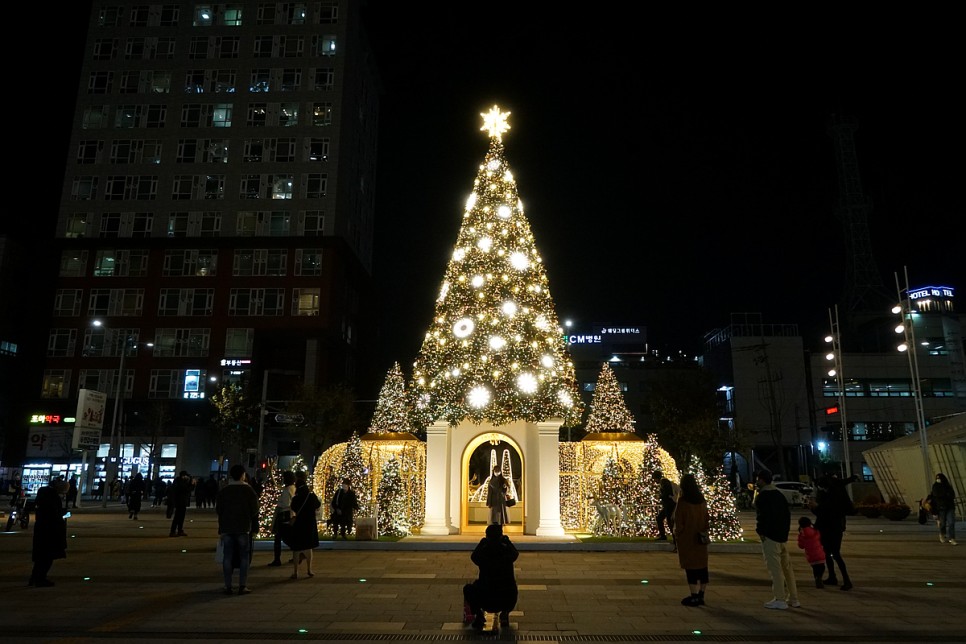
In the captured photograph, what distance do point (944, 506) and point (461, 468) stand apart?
42.7 ft

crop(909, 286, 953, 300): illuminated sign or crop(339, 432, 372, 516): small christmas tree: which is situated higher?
crop(909, 286, 953, 300): illuminated sign

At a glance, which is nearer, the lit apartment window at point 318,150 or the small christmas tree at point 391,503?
the small christmas tree at point 391,503

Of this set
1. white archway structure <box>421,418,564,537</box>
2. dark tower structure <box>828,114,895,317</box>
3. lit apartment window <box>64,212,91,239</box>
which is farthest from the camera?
dark tower structure <box>828,114,895,317</box>

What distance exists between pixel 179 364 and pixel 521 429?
→ 42942 millimetres

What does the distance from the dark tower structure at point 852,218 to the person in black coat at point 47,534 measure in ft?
261

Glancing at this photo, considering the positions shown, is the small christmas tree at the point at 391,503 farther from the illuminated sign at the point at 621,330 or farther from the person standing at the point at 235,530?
the illuminated sign at the point at 621,330

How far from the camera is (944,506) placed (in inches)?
730

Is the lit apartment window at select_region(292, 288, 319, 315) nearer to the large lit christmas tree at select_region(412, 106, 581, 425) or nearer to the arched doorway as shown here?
the arched doorway

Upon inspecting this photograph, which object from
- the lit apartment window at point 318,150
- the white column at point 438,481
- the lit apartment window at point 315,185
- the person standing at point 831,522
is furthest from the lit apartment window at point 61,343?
the person standing at point 831,522

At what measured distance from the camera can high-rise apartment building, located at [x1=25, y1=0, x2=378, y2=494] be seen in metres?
54.2

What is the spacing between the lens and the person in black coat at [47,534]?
11.0 metres

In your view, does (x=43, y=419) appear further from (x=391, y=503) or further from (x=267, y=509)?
(x=391, y=503)

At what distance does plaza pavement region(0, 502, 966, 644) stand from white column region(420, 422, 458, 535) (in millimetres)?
1991

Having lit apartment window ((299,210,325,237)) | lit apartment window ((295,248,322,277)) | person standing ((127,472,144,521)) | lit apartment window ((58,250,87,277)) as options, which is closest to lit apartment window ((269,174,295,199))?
lit apartment window ((299,210,325,237))
